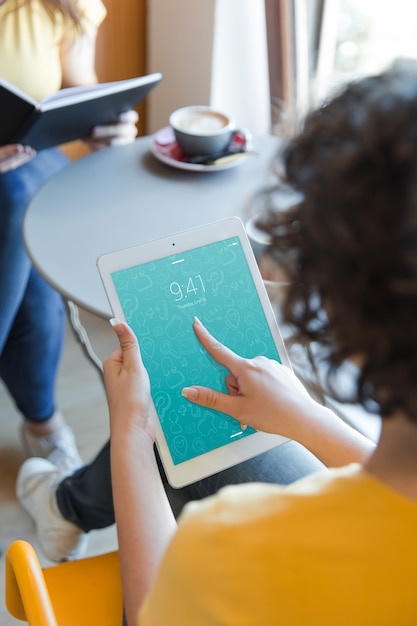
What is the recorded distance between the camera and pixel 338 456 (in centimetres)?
71

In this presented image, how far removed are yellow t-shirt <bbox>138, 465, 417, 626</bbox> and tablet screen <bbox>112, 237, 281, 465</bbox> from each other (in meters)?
0.30

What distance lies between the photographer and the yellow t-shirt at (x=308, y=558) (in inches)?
16.9

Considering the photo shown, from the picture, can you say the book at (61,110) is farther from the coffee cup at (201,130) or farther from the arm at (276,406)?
the arm at (276,406)

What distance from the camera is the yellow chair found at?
684 mm

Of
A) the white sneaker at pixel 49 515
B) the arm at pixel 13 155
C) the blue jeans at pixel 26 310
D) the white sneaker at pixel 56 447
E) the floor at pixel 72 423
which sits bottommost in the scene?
the floor at pixel 72 423

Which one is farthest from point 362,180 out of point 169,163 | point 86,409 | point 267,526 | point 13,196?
point 86,409

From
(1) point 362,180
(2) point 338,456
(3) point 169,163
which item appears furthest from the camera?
(3) point 169,163

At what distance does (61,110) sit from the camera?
1022 mm

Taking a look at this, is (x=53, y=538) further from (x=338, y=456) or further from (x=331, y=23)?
(x=331, y=23)

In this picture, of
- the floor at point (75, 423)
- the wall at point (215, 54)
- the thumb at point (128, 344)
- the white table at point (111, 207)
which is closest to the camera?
the thumb at point (128, 344)

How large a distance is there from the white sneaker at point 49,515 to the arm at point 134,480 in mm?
528

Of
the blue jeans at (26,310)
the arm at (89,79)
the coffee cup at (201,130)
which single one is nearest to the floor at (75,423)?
the blue jeans at (26,310)

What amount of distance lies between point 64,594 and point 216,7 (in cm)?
137

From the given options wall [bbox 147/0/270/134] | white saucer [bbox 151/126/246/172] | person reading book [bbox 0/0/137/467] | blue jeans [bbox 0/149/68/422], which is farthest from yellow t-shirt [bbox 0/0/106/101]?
wall [bbox 147/0/270/134]
